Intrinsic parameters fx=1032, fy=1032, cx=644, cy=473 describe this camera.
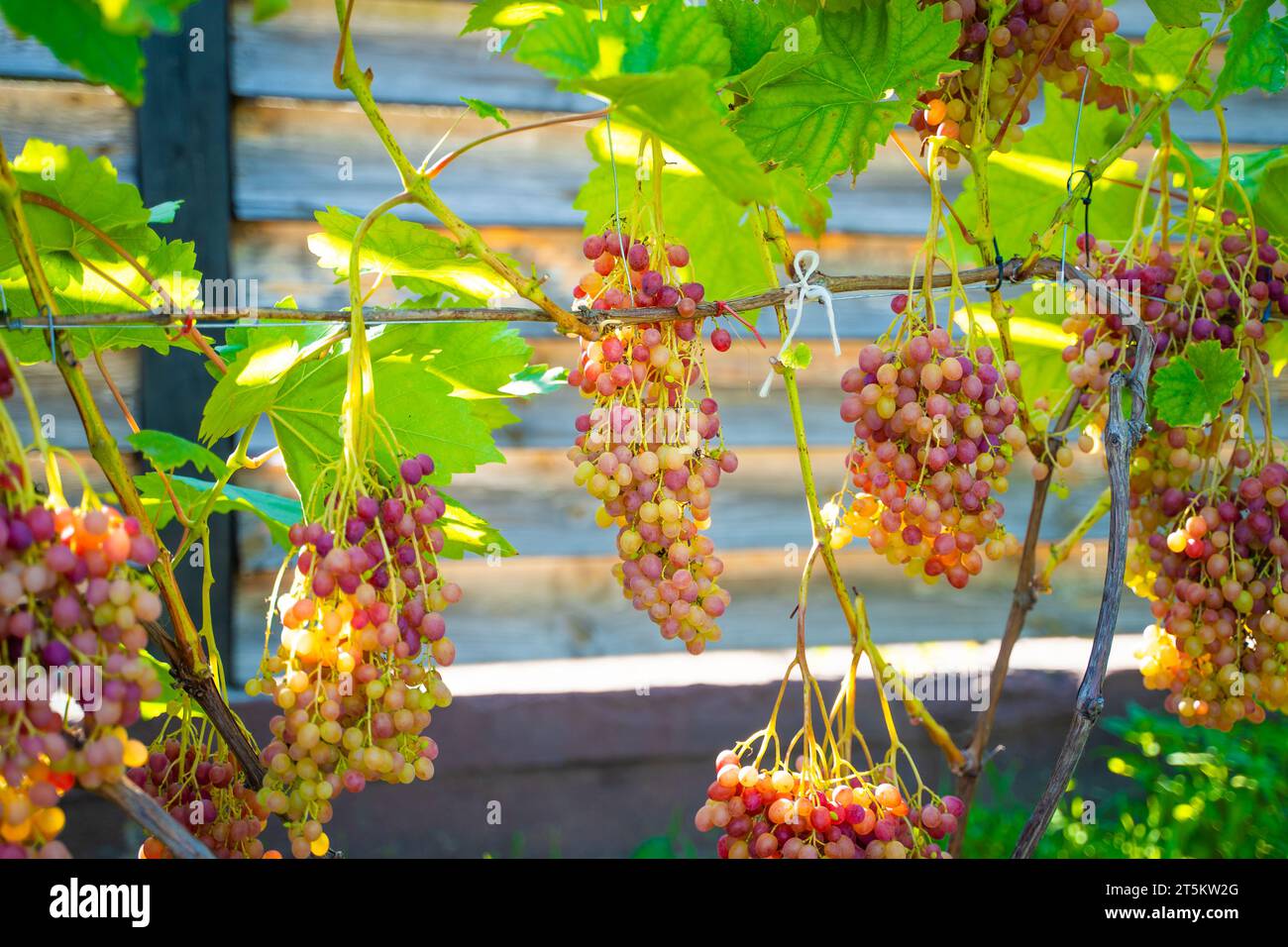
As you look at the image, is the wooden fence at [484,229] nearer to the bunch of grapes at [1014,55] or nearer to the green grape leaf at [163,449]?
the bunch of grapes at [1014,55]

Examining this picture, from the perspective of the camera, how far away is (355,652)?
0.45 metres

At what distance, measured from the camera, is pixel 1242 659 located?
0.63m

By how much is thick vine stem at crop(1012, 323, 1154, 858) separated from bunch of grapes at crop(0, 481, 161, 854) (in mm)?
437

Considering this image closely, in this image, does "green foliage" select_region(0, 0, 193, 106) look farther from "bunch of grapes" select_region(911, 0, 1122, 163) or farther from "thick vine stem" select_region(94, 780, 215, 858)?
"bunch of grapes" select_region(911, 0, 1122, 163)

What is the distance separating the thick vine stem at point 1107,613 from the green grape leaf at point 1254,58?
0.16 meters

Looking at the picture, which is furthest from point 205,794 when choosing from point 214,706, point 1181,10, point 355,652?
point 1181,10

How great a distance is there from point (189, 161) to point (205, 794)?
3.98 ft

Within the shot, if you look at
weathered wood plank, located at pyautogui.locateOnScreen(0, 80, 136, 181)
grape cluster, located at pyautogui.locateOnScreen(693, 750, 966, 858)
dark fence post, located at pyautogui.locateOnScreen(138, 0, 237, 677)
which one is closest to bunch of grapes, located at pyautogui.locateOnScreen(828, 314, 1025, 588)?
grape cluster, located at pyautogui.locateOnScreen(693, 750, 966, 858)

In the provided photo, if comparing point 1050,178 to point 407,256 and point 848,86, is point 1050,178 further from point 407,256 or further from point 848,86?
point 407,256

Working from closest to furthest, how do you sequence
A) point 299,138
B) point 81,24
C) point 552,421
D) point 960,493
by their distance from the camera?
point 81,24, point 960,493, point 299,138, point 552,421

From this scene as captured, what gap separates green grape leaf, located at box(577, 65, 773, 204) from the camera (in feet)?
1.30

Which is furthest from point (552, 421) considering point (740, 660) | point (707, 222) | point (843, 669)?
point (707, 222)

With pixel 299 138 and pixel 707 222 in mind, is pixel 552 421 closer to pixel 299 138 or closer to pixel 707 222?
pixel 299 138

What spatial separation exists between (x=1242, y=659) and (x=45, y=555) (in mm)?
639
